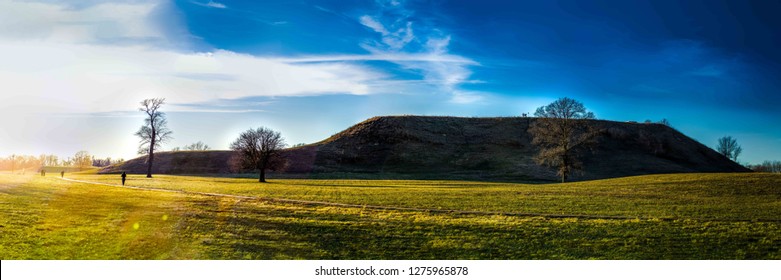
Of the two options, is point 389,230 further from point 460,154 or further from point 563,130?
point 460,154

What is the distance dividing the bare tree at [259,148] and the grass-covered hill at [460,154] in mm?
19296

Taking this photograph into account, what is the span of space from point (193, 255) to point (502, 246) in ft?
35.5

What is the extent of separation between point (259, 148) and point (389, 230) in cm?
5611

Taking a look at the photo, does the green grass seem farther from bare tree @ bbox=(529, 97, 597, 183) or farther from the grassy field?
bare tree @ bbox=(529, 97, 597, 183)

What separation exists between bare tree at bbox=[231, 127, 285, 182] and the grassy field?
129 ft

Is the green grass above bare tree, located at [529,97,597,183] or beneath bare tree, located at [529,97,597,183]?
beneath

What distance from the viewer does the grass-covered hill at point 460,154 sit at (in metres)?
104

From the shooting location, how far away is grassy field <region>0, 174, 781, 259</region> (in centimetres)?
1783

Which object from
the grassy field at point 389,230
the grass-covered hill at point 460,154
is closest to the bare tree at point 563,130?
the grass-covered hill at point 460,154

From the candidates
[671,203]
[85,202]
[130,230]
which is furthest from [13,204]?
Answer: [671,203]

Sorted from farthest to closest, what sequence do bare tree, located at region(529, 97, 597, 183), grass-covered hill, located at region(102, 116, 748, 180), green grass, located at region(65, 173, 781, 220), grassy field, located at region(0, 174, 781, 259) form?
1. grass-covered hill, located at region(102, 116, 748, 180)
2. bare tree, located at region(529, 97, 597, 183)
3. green grass, located at region(65, 173, 781, 220)
4. grassy field, located at region(0, 174, 781, 259)

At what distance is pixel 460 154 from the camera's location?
383ft

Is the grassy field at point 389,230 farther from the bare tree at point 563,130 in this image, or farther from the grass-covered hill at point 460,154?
the grass-covered hill at point 460,154

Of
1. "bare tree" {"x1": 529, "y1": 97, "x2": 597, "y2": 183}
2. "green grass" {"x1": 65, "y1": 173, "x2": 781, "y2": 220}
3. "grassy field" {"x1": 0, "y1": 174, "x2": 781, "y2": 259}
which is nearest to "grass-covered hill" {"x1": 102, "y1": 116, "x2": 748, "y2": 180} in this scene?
"bare tree" {"x1": 529, "y1": 97, "x2": 597, "y2": 183}
